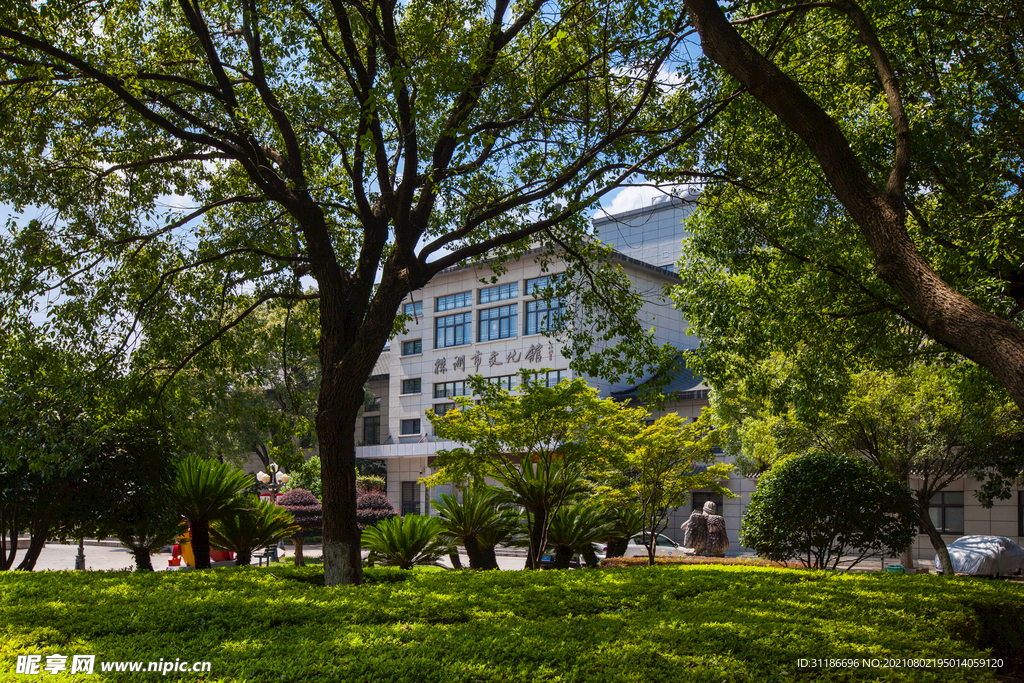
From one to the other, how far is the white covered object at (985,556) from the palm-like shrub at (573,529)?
32.8 feet

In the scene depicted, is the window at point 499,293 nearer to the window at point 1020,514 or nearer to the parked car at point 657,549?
the parked car at point 657,549

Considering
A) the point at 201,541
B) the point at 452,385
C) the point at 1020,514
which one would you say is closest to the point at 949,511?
the point at 1020,514

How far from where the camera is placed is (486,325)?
39656mm

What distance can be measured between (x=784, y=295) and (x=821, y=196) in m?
1.61

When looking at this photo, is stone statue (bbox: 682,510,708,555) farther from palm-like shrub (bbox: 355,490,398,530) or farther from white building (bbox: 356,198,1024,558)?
palm-like shrub (bbox: 355,490,398,530)

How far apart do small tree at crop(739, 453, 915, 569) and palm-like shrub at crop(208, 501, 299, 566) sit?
30.2 ft

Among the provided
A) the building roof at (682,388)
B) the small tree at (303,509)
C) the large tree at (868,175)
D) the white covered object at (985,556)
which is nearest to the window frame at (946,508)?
the white covered object at (985,556)

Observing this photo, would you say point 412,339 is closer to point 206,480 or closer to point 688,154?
point 206,480

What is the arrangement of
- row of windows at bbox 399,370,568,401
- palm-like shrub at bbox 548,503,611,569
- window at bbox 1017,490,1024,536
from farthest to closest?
row of windows at bbox 399,370,568,401, window at bbox 1017,490,1024,536, palm-like shrub at bbox 548,503,611,569

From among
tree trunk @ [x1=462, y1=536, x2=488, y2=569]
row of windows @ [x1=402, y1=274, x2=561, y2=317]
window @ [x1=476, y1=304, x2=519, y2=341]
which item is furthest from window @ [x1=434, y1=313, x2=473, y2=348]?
tree trunk @ [x1=462, y1=536, x2=488, y2=569]

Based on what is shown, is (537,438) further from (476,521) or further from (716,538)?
(716,538)

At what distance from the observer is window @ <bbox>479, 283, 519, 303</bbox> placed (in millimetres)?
38500

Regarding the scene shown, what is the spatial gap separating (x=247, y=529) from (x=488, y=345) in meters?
25.8

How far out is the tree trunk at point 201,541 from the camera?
12.9 metres
